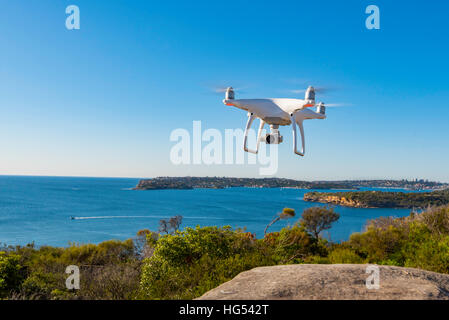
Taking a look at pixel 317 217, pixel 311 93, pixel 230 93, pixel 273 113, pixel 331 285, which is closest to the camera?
pixel 331 285

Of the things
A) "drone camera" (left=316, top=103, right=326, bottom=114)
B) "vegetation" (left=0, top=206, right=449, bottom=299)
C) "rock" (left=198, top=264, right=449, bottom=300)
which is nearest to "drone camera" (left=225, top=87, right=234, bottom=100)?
"drone camera" (left=316, top=103, right=326, bottom=114)

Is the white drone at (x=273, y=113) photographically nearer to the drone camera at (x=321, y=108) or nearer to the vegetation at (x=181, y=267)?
the drone camera at (x=321, y=108)

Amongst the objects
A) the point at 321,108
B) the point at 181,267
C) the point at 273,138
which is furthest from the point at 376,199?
the point at 273,138

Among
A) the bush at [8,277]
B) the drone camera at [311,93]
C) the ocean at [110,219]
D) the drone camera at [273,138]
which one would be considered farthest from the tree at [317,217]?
the drone camera at [311,93]

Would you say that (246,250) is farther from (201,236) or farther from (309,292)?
(309,292)

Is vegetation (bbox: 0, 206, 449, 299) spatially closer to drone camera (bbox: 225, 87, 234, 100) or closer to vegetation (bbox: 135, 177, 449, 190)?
drone camera (bbox: 225, 87, 234, 100)

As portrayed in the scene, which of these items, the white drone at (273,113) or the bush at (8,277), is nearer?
the white drone at (273,113)

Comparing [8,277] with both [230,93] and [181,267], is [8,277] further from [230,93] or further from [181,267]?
A: [230,93]

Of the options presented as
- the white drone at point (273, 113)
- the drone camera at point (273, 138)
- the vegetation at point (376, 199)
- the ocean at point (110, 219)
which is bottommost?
the ocean at point (110, 219)

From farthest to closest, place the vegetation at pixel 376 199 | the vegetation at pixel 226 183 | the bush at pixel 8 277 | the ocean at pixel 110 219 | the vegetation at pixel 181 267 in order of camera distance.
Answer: the vegetation at pixel 226 183, the vegetation at pixel 376 199, the ocean at pixel 110 219, the bush at pixel 8 277, the vegetation at pixel 181 267
